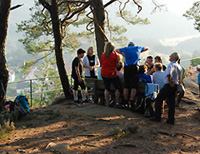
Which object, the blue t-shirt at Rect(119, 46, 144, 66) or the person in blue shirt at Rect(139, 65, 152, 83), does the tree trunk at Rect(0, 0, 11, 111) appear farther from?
the person in blue shirt at Rect(139, 65, 152, 83)

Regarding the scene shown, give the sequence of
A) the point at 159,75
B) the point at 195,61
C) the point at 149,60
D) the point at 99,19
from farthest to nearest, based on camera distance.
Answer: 1. the point at 195,61
2. the point at 99,19
3. the point at 149,60
4. the point at 159,75

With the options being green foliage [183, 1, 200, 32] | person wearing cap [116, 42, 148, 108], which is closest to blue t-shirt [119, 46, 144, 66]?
person wearing cap [116, 42, 148, 108]

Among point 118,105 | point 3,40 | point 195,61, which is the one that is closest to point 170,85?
point 118,105

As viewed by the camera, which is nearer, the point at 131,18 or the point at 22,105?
the point at 22,105

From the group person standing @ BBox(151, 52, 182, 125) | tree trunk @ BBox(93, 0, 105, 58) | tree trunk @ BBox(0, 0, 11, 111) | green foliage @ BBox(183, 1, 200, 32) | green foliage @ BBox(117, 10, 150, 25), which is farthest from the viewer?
green foliage @ BBox(183, 1, 200, 32)

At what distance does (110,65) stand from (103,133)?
7.94 ft

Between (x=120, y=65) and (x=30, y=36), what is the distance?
36.5 ft

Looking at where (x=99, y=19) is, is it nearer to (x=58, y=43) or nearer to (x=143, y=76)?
(x=58, y=43)

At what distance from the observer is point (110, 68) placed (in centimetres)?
663

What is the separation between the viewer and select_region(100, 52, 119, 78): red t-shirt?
21.6 ft

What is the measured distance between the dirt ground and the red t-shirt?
0.89 metres

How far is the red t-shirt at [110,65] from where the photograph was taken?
6570 millimetres

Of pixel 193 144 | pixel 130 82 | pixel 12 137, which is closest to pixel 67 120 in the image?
pixel 12 137

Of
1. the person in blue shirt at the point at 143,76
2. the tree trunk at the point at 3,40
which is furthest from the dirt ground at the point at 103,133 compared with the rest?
the tree trunk at the point at 3,40
